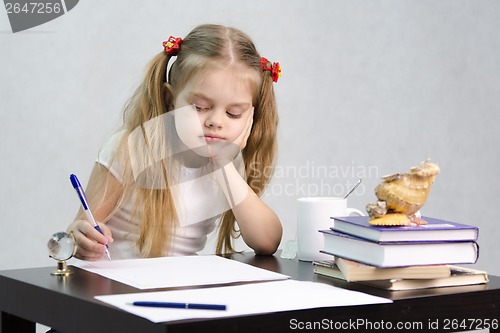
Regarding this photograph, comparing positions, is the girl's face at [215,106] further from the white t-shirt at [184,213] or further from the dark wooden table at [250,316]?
the dark wooden table at [250,316]

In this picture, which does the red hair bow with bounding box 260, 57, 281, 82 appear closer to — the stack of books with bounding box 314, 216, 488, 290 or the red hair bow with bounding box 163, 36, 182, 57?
the red hair bow with bounding box 163, 36, 182, 57

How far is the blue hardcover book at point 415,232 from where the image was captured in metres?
1.06

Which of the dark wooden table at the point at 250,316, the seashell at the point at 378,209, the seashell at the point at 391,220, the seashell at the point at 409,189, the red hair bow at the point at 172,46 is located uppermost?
the red hair bow at the point at 172,46

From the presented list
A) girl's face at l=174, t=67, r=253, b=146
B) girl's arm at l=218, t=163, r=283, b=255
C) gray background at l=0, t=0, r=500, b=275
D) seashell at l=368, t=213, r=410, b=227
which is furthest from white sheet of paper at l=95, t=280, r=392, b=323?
gray background at l=0, t=0, r=500, b=275

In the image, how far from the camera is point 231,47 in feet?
5.45

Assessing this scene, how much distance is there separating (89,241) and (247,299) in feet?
1.31

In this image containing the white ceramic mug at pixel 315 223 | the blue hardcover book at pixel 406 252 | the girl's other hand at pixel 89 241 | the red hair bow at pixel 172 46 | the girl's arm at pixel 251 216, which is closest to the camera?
the blue hardcover book at pixel 406 252

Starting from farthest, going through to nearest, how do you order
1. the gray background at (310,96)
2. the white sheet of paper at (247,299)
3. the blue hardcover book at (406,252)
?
the gray background at (310,96) → the blue hardcover book at (406,252) → the white sheet of paper at (247,299)

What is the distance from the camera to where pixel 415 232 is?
3.51 feet

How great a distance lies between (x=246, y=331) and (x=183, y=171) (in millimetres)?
868

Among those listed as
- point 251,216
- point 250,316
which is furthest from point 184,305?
point 251,216

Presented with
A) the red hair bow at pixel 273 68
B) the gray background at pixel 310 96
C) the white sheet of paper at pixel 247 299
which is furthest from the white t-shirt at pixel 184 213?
the gray background at pixel 310 96

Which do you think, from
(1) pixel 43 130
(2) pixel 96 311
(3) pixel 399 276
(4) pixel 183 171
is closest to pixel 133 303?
(2) pixel 96 311

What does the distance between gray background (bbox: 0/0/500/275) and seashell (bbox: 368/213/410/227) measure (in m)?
1.41
